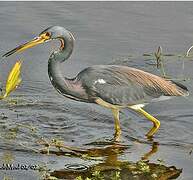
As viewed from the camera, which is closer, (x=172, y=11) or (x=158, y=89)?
(x=158, y=89)

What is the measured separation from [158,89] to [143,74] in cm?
28

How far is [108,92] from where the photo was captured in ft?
27.3

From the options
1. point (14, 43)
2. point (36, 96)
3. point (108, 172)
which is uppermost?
point (14, 43)

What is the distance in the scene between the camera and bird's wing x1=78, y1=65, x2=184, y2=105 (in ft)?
27.1

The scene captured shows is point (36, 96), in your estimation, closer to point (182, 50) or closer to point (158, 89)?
point (158, 89)

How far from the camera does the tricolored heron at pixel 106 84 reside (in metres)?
8.21

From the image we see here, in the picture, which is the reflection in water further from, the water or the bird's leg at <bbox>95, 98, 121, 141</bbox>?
the bird's leg at <bbox>95, 98, 121, 141</bbox>

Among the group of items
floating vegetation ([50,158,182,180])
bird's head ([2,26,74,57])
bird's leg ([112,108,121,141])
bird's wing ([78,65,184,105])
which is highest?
bird's head ([2,26,74,57])

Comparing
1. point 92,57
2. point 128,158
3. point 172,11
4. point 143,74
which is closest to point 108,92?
point 143,74

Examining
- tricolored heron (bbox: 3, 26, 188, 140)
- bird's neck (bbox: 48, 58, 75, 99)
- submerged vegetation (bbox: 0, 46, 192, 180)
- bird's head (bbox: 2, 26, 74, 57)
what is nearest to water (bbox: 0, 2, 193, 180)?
submerged vegetation (bbox: 0, 46, 192, 180)

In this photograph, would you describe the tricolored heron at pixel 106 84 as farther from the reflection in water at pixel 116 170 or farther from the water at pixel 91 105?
the reflection in water at pixel 116 170

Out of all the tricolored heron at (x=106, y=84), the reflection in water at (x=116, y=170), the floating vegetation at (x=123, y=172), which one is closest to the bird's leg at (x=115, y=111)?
the tricolored heron at (x=106, y=84)

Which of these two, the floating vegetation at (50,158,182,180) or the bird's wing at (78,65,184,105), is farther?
the bird's wing at (78,65,184,105)

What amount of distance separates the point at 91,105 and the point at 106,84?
101 centimetres
